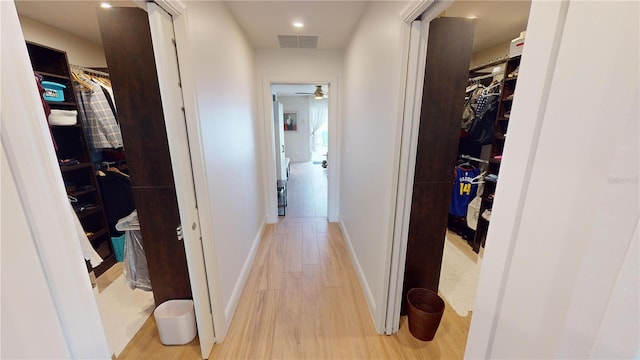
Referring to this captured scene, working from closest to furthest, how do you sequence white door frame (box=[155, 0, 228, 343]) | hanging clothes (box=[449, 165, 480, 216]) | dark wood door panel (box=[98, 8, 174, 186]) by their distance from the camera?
white door frame (box=[155, 0, 228, 343]), dark wood door panel (box=[98, 8, 174, 186]), hanging clothes (box=[449, 165, 480, 216])

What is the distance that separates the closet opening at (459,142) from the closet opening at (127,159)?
1452mm

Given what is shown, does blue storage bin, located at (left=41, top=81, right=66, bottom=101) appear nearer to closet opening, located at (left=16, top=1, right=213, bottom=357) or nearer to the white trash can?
closet opening, located at (left=16, top=1, right=213, bottom=357)

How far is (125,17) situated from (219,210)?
124 cm

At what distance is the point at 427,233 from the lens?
1753mm

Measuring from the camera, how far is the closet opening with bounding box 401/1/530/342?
1492 millimetres

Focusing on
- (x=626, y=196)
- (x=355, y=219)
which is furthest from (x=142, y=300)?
(x=626, y=196)

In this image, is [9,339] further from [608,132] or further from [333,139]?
[333,139]

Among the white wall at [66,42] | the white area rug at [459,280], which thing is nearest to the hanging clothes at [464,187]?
the white area rug at [459,280]

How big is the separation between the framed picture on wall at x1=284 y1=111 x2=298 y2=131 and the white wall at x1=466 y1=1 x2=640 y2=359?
28.6 ft

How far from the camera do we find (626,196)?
1.14 feet

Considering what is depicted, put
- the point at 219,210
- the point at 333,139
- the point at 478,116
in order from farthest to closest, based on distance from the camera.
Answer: the point at 333,139 < the point at 478,116 < the point at 219,210

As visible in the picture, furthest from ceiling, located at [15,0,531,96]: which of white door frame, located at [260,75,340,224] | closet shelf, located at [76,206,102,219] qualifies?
closet shelf, located at [76,206,102,219]

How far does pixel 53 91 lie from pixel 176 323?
2.16 m

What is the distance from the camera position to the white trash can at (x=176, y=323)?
5.23 ft
